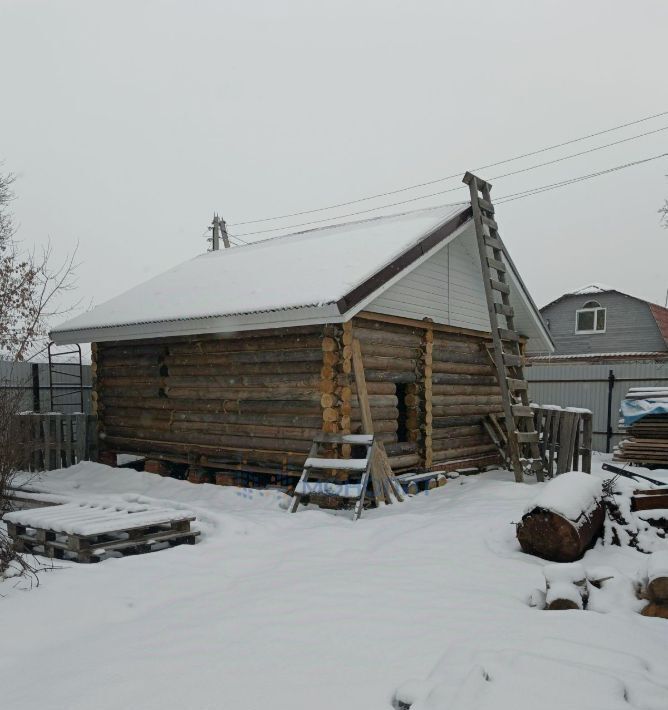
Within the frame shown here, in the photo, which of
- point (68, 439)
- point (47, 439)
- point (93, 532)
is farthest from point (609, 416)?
point (93, 532)

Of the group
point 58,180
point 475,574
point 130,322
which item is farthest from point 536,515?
point 58,180

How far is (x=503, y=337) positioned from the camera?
11.3 meters

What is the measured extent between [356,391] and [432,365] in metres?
2.45

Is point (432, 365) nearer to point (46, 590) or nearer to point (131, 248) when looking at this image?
point (46, 590)

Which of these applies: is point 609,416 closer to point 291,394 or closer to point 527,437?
point 527,437

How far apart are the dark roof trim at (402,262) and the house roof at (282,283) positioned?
14mm

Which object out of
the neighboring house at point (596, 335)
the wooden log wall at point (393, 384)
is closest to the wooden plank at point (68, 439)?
the wooden log wall at point (393, 384)

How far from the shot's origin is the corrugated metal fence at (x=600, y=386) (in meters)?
17.0

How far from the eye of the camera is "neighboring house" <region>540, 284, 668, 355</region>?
86.1ft

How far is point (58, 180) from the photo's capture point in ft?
335

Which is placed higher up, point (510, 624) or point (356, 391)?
point (356, 391)

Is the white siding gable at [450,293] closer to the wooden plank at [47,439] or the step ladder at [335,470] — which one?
the step ladder at [335,470]

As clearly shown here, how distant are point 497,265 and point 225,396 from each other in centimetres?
525

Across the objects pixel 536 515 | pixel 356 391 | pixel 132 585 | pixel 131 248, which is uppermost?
pixel 131 248
